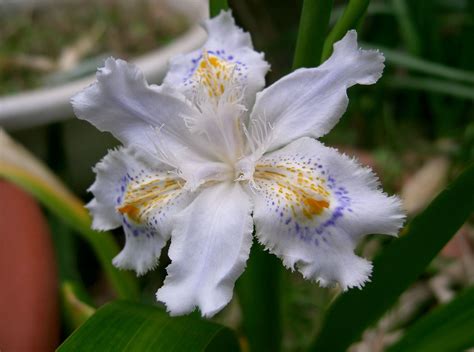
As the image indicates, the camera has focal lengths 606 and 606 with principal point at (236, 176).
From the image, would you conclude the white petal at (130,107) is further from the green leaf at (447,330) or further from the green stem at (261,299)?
the green leaf at (447,330)

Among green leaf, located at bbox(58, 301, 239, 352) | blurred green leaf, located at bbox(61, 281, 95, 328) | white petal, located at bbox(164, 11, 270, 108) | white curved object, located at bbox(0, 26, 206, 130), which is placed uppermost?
white petal, located at bbox(164, 11, 270, 108)

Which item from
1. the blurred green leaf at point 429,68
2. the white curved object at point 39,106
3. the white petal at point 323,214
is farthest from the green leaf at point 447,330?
the white curved object at point 39,106

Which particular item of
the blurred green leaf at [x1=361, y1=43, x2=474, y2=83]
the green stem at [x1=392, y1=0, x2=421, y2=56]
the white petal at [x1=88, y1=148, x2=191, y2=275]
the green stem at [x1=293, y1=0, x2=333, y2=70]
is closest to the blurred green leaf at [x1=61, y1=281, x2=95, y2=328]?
the white petal at [x1=88, y1=148, x2=191, y2=275]

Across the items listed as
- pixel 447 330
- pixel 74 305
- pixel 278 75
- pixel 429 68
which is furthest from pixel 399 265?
pixel 278 75

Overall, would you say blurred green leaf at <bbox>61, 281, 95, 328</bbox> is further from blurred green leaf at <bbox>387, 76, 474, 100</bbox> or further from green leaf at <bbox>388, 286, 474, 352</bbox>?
blurred green leaf at <bbox>387, 76, 474, 100</bbox>

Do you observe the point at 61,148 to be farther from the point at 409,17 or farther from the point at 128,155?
the point at 409,17

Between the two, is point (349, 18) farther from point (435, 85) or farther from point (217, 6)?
point (435, 85)
